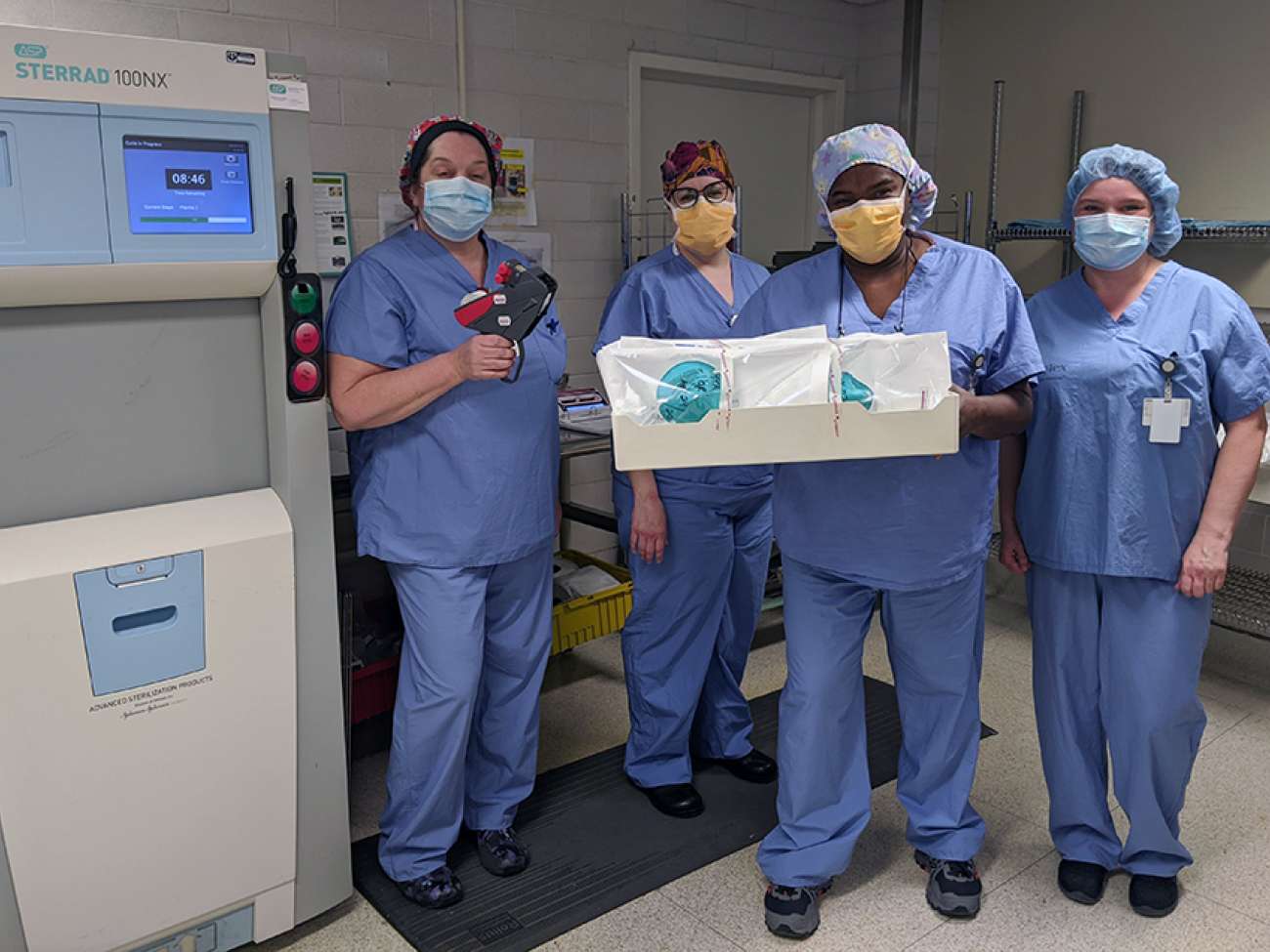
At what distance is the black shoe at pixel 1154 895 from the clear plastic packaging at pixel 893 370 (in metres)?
1.14

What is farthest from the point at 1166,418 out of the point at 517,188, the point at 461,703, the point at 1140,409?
the point at 517,188

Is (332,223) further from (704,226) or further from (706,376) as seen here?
(706,376)

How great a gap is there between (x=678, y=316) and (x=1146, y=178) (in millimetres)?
960

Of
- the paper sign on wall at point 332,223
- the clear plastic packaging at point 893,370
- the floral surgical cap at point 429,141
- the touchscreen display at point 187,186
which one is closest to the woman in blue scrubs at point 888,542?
the clear plastic packaging at point 893,370

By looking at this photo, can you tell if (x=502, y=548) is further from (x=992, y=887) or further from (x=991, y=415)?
(x=992, y=887)

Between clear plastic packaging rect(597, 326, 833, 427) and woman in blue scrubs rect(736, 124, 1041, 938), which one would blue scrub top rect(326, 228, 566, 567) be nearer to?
clear plastic packaging rect(597, 326, 833, 427)

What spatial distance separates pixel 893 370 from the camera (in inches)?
67.9

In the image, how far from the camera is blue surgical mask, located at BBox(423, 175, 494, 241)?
193cm

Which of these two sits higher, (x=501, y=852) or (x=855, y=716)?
(x=855, y=716)

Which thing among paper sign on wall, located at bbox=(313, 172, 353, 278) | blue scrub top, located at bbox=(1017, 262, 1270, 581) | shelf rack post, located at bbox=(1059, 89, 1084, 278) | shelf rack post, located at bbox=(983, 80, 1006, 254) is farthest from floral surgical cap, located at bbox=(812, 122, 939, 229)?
shelf rack post, located at bbox=(1059, 89, 1084, 278)

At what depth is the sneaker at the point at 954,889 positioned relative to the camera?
206 centimetres

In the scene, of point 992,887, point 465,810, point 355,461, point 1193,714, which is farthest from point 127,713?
point 1193,714

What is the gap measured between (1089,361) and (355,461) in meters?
1.41

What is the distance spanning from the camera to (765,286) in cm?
200
